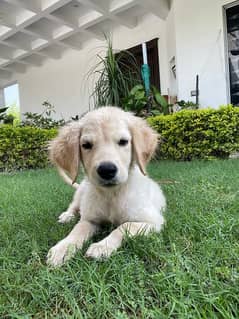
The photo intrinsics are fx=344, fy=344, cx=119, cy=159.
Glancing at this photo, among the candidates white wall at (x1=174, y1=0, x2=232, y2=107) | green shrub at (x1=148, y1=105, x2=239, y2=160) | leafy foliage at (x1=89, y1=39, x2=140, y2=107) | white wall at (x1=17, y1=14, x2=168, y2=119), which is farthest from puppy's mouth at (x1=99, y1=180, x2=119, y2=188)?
white wall at (x1=17, y1=14, x2=168, y2=119)

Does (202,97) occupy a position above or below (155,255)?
above

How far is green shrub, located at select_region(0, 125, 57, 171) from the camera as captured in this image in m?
6.36

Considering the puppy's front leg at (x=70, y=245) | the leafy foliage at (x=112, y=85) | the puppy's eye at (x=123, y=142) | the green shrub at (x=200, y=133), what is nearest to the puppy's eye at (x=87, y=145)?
the puppy's eye at (x=123, y=142)

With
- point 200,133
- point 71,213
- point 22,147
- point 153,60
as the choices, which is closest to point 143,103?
point 200,133

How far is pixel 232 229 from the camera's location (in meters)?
1.74

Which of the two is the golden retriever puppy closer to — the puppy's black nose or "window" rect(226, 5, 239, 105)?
the puppy's black nose

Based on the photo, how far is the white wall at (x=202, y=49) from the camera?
6.53m

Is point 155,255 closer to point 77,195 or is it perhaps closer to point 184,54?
point 77,195

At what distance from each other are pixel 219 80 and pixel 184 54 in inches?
43.5

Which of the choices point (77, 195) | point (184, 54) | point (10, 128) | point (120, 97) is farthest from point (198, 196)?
point (184, 54)

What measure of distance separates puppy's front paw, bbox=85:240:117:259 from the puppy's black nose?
1.15 feet

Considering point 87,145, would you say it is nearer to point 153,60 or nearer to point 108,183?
point 108,183

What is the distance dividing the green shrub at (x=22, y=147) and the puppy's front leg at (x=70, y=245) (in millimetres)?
4563

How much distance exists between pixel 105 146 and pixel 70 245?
542 millimetres
